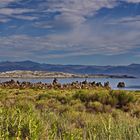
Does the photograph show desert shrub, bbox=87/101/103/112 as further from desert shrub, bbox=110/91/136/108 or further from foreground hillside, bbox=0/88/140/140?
desert shrub, bbox=110/91/136/108

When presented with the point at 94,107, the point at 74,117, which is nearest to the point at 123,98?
the point at 94,107

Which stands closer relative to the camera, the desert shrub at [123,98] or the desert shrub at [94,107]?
the desert shrub at [94,107]

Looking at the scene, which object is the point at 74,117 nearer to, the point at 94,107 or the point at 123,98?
the point at 94,107

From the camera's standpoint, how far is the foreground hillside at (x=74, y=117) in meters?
9.61

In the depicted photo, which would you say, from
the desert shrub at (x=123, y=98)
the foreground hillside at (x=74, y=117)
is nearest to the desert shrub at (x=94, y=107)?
the foreground hillside at (x=74, y=117)

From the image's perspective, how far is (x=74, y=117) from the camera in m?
17.5

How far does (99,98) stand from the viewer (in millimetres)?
27906

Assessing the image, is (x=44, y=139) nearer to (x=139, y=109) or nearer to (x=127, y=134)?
(x=127, y=134)

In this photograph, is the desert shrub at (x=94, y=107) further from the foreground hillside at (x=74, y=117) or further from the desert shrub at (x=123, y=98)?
the desert shrub at (x=123, y=98)

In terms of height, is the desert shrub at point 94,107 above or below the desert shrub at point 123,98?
below

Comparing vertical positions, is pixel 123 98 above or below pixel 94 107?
above

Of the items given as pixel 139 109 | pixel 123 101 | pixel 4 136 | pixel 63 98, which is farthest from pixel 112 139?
pixel 63 98

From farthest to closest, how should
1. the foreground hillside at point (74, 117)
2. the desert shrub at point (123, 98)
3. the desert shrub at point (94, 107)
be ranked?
1. the desert shrub at point (123, 98)
2. the desert shrub at point (94, 107)
3. the foreground hillside at point (74, 117)

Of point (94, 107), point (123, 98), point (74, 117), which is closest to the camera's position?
point (74, 117)
